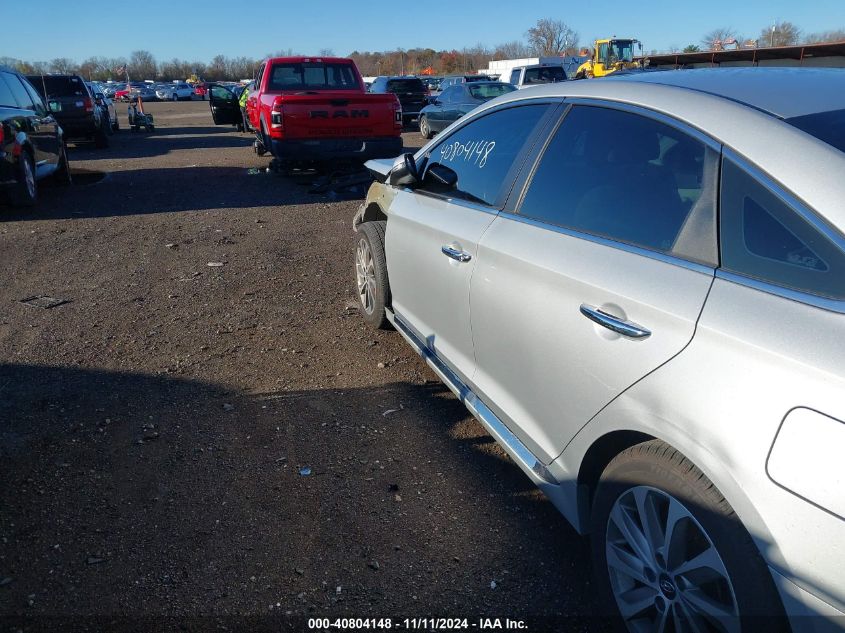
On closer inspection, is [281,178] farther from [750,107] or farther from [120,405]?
[750,107]

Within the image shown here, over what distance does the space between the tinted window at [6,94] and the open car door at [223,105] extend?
12.1 meters

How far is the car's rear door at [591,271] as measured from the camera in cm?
201

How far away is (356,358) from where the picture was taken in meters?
4.66

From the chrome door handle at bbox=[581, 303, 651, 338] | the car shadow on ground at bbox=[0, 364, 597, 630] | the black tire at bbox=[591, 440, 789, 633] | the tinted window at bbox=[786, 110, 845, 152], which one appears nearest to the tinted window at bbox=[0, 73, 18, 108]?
the car shadow on ground at bbox=[0, 364, 597, 630]

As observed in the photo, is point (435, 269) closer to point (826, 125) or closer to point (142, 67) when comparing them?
point (826, 125)

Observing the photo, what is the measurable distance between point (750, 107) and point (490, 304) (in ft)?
3.99

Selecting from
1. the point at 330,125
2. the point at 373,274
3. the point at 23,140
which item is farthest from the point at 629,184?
the point at 23,140

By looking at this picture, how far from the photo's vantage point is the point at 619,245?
2.29 metres

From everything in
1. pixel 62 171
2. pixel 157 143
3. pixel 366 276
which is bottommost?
pixel 157 143

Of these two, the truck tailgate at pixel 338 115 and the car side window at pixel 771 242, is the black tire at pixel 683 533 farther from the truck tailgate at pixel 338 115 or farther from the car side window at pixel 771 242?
the truck tailgate at pixel 338 115

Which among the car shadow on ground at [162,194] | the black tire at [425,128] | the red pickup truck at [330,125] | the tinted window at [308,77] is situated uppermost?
the tinted window at [308,77]

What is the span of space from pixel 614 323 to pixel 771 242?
49 centimetres

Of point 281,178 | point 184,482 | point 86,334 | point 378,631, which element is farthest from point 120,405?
point 281,178

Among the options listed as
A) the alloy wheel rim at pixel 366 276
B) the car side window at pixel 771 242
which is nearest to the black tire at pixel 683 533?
the car side window at pixel 771 242
